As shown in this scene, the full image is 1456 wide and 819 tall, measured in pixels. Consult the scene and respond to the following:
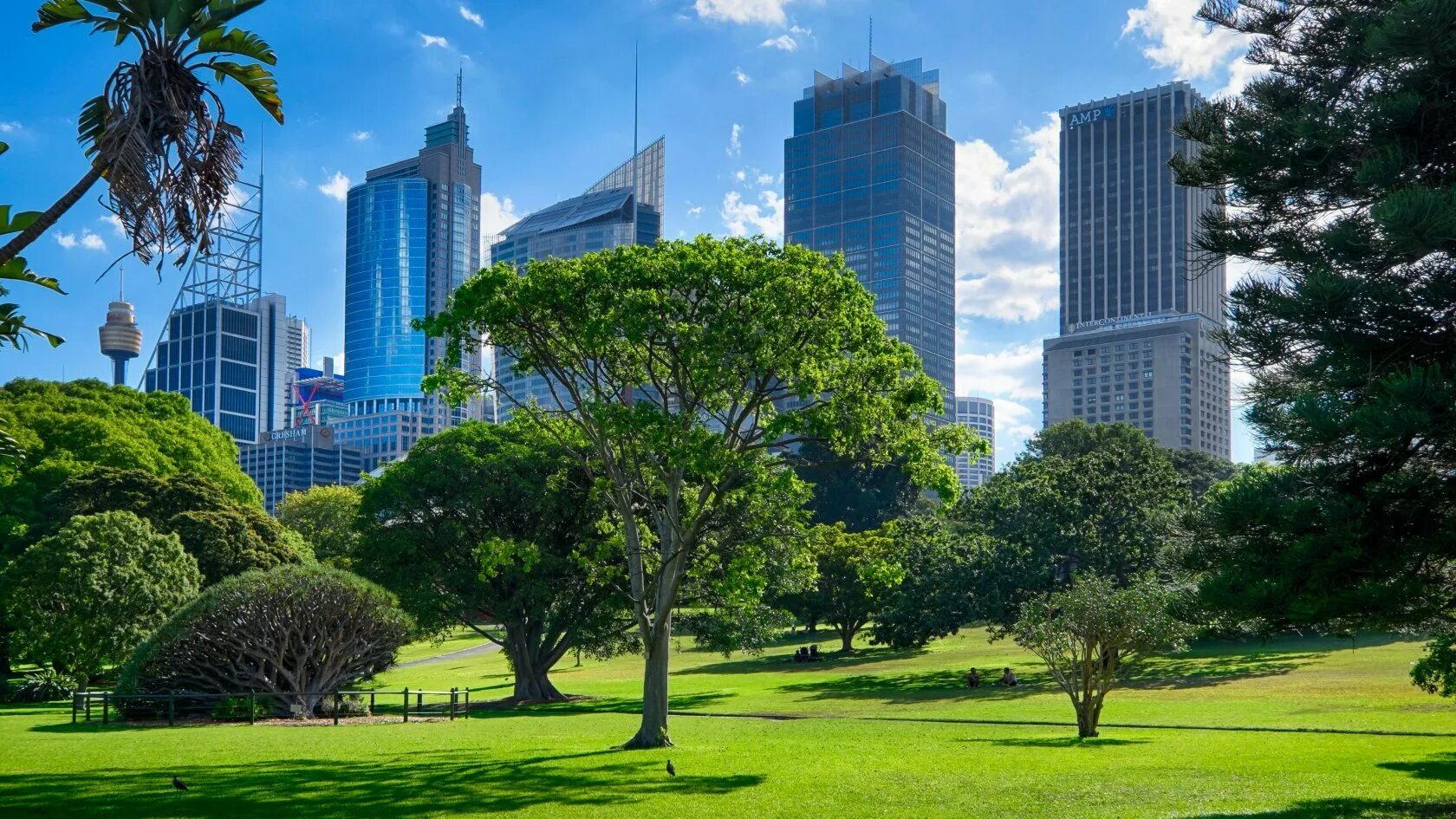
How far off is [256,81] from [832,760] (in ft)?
50.9

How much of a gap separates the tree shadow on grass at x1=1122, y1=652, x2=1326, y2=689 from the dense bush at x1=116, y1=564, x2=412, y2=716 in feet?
87.5

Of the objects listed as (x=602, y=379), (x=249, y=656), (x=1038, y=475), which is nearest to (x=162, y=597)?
(x=249, y=656)

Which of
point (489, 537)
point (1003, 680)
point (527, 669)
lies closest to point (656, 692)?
point (489, 537)

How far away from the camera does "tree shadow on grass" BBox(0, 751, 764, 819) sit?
16.1 meters

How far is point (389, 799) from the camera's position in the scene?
58.0 ft

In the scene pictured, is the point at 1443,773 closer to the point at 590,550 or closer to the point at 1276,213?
the point at 1276,213

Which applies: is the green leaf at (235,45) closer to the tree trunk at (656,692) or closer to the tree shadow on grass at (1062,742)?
the tree trunk at (656,692)

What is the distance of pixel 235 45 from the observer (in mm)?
12961

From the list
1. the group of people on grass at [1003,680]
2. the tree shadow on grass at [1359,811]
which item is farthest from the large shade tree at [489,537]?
the tree shadow on grass at [1359,811]

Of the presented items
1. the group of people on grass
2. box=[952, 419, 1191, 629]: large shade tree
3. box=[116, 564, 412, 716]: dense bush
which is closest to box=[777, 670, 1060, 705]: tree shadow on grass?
the group of people on grass

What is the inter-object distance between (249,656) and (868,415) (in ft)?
76.8

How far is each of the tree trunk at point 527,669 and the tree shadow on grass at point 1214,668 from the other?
70.8 ft

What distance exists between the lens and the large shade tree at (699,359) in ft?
77.2

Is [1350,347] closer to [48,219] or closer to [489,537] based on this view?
[48,219]
